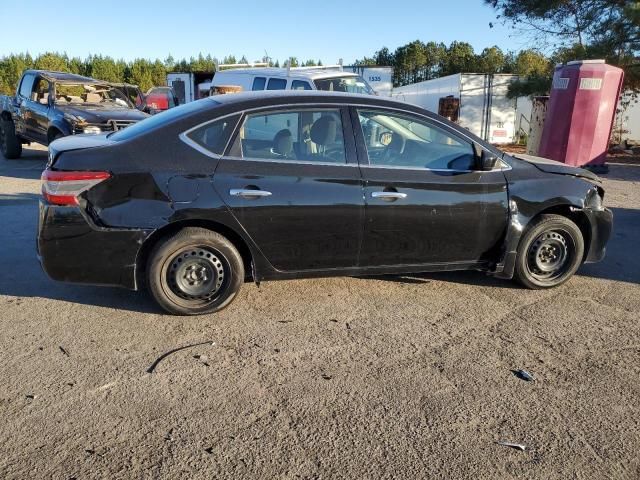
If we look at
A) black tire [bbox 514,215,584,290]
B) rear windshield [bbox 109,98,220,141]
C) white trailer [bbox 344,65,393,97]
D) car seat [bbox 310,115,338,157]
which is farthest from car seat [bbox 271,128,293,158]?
white trailer [bbox 344,65,393,97]

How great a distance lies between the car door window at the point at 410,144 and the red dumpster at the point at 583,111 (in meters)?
9.08

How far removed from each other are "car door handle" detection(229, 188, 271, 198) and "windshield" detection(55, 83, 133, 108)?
28.8ft

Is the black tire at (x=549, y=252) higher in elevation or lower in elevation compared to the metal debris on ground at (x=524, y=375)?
higher

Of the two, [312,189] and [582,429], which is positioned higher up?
[312,189]

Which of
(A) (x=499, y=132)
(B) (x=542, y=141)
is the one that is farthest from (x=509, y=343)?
(A) (x=499, y=132)

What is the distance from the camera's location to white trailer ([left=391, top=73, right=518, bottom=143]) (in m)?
19.9

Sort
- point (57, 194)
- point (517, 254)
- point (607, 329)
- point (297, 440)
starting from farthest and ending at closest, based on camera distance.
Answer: point (517, 254) → point (607, 329) → point (57, 194) → point (297, 440)

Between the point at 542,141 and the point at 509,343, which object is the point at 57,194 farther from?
the point at 542,141

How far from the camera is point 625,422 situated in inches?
121

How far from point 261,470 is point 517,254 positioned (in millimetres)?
3143

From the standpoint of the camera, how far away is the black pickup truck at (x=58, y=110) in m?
10.3

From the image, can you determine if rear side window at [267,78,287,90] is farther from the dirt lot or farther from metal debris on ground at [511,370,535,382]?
metal debris on ground at [511,370,535,382]

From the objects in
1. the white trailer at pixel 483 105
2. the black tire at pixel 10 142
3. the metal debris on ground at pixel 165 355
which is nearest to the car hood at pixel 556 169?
the metal debris on ground at pixel 165 355

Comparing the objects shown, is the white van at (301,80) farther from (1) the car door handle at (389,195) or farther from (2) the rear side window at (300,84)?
(1) the car door handle at (389,195)
